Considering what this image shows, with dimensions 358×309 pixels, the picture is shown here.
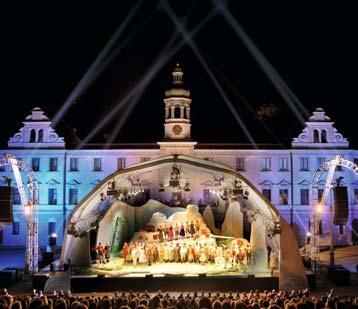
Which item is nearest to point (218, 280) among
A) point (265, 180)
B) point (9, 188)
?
point (9, 188)

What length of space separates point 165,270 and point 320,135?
2545 centimetres

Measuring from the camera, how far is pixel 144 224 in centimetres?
4156

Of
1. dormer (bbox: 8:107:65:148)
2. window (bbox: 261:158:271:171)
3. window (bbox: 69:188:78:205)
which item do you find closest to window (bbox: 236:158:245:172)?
window (bbox: 261:158:271:171)

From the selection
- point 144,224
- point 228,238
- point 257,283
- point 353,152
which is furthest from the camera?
point 353,152

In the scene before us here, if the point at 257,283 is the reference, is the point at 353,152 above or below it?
above

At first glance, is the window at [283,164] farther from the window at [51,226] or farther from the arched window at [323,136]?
the window at [51,226]

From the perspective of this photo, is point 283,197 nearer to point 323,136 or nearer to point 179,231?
point 323,136

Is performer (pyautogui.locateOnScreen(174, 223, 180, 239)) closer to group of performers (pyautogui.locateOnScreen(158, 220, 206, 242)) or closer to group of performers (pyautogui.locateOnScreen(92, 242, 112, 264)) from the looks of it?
group of performers (pyautogui.locateOnScreen(158, 220, 206, 242))

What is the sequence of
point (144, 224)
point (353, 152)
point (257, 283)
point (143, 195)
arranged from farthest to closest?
point (353, 152) < point (143, 195) < point (144, 224) < point (257, 283)

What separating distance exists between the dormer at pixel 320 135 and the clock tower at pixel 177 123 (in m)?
11.3

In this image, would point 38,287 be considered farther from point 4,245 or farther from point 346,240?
point 346,240

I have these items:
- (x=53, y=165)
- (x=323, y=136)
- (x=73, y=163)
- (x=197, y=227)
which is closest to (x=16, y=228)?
(x=53, y=165)

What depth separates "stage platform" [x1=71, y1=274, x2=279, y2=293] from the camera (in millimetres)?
27266

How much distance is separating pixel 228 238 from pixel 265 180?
1408 cm
